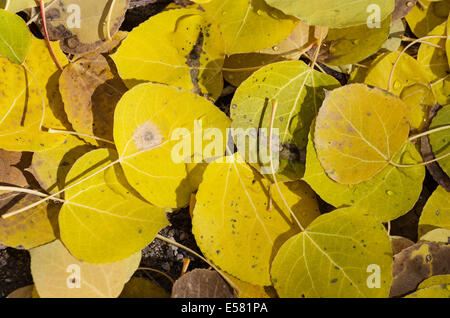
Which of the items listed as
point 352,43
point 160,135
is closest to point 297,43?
point 352,43

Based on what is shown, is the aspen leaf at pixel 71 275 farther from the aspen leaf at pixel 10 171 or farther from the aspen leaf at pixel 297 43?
the aspen leaf at pixel 297 43

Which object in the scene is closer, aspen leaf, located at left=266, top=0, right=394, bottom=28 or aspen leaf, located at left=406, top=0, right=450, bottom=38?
aspen leaf, located at left=266, top=0, right=394, bottom=28

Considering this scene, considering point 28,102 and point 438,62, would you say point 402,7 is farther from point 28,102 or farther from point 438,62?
point 28,102

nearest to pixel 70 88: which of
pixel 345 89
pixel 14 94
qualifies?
pixel 14 94

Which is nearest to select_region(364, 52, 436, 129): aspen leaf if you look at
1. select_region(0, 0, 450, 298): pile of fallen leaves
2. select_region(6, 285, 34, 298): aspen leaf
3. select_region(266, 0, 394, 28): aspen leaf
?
select_region(0, 0, 450, 298): pile of fallen leaves

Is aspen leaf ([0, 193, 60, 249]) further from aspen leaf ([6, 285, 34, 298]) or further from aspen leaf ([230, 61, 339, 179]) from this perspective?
aspen leaf ([230, 61, 339, 179])
